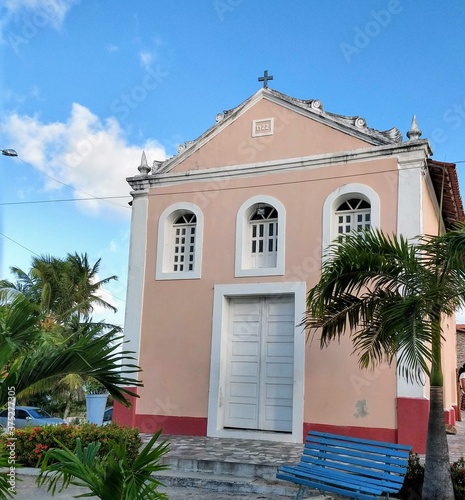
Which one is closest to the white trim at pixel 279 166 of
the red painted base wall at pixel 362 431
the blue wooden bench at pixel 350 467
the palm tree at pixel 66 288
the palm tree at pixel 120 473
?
the red painted base wall at pixel 362 431

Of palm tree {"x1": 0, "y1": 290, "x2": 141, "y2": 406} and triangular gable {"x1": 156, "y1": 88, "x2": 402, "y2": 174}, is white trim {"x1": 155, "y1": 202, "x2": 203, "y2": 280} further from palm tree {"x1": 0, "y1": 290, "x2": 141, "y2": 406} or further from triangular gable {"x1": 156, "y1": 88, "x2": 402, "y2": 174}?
palm tree {"x1": 0, "y1": 290, "x2": 141, "y2": 406}

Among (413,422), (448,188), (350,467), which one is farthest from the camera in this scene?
(448,188)

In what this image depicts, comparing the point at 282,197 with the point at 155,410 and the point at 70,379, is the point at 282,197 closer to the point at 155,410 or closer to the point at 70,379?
the point at 155,410

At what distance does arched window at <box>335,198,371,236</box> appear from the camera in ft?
37.2

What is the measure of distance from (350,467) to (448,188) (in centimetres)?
751

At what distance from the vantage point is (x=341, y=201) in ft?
37.9

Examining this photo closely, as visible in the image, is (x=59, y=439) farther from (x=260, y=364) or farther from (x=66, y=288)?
(x=66, y=288)

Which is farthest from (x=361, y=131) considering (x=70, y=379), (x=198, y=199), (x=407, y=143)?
(x=70, y=379)

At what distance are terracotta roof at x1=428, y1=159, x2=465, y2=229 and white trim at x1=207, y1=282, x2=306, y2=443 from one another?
313 centimetres

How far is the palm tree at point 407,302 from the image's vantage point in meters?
6.66

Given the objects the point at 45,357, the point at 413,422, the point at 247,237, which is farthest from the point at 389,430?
the point at 45,357

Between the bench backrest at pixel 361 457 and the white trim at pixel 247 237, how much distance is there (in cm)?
473

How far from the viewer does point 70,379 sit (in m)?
21.4

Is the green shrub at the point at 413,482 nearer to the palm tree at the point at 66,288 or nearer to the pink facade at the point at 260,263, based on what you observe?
the pink facade at the point at 260,263
